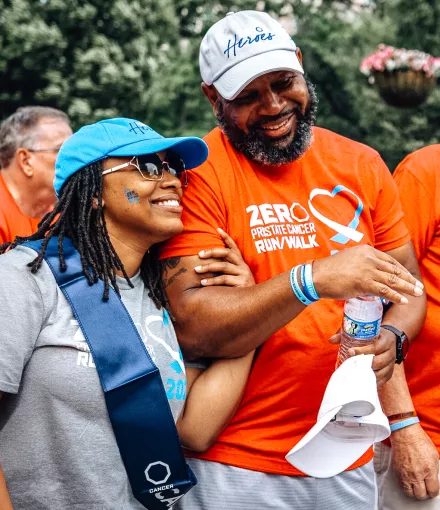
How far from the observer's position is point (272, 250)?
2443mm

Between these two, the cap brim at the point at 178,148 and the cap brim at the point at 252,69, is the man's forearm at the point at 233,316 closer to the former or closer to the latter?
the cap brim at the point at 178,148

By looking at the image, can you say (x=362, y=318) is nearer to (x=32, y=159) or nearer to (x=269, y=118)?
(x=269, y=118)

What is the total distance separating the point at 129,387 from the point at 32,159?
10.6 ft

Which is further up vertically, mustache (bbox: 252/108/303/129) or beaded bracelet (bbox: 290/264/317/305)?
mustache (bbox: 252/108/303/129)

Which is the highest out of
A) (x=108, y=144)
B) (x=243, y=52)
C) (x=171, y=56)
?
(x=171, y=56)

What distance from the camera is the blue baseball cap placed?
7.48ft

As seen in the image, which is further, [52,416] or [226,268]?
[226,268]

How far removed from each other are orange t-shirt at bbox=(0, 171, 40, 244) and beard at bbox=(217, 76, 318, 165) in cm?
202

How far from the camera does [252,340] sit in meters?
2.29

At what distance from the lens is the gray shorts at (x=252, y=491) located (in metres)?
2.43

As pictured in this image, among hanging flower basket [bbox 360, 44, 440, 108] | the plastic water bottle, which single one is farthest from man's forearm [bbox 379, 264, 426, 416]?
hanging flower basket [bbox 360, 44, 440, 108]

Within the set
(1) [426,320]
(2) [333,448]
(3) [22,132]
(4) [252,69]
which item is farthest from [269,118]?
(3) [22,132]

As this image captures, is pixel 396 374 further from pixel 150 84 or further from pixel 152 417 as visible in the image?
pixel 150 84

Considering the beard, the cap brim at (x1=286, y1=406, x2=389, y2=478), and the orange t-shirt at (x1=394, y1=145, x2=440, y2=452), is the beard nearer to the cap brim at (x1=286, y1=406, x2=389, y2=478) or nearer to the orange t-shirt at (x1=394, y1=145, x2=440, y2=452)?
the orange t-shirt at (x1=394, y1=145, x2=440, y2=452)
